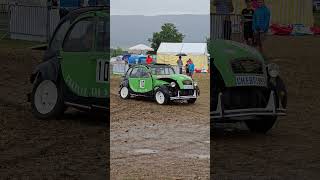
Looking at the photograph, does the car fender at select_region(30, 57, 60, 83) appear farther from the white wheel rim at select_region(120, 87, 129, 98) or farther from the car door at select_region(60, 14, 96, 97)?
the white wheel rim at select_region(120, 87, 129, 98)

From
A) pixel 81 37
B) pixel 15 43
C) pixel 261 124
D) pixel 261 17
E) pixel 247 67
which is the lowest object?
pixel 261 124

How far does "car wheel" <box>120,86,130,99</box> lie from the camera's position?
10.6 feet

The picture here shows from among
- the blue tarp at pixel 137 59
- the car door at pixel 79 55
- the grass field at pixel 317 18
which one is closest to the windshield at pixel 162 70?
the blue tarp at pixel 137 59

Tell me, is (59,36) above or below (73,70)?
above

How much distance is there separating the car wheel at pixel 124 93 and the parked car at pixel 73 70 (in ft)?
9.00

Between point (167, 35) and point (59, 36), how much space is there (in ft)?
15.2

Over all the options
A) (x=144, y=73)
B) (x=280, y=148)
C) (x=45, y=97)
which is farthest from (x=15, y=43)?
(x=144, y=73)

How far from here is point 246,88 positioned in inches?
257

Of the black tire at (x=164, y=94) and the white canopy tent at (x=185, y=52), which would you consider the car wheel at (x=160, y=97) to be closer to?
the black tire at (x=164, y=94)

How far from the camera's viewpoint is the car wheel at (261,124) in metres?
7.00

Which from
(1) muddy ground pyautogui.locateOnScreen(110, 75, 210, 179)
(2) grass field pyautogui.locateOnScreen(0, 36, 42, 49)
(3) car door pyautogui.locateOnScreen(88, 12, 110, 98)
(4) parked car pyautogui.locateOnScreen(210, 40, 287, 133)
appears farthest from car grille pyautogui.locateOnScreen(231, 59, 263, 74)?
(2) grass field pyautogui.locateOnScreen(0, 36, 42, 49)

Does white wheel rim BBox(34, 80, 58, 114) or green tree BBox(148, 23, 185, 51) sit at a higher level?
green tree BBox(148, 23, 185, 51)

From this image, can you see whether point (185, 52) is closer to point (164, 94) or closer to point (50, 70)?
point (164, 94)

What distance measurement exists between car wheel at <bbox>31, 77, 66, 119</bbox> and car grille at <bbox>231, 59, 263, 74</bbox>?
230cm
